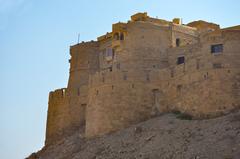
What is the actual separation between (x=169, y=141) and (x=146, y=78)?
7784 mm

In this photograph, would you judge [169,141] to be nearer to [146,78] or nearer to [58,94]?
[146,78]

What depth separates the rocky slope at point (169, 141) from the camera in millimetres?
26047

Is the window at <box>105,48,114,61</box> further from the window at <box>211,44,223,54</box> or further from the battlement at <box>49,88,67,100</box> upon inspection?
the window at <box>211,44,223,54</box>

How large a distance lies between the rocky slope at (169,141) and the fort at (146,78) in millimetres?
1395

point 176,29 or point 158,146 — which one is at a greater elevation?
point 176,29

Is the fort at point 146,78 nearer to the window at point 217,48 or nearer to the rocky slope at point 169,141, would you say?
the window at point 217,48

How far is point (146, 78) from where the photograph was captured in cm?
3584

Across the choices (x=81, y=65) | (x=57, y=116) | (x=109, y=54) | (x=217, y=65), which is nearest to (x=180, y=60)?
(x=217, y=65)

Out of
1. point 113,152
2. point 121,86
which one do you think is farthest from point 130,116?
point 113,152

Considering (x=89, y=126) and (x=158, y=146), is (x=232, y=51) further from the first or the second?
(x=89, y=126)

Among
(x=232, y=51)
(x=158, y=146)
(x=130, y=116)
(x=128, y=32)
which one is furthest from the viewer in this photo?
(x=128, y=32)

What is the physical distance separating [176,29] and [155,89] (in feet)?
24.7

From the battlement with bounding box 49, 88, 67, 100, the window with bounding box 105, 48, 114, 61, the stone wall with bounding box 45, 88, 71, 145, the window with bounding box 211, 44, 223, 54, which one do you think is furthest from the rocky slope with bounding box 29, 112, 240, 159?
the window with bounding box 105, 48, 114, 61

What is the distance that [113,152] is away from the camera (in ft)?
101
